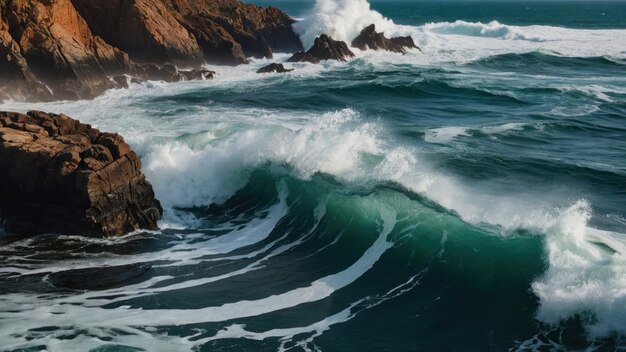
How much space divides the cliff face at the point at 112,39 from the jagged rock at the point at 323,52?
8.55ft

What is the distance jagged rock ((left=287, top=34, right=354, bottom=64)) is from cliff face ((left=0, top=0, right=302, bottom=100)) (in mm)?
2606

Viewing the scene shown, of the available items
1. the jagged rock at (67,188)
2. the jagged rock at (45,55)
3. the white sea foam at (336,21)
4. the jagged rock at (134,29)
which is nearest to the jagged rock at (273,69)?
the jagged rock at (134,29)

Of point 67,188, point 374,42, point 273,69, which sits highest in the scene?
point 374,42

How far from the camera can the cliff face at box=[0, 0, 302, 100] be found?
1107 inches

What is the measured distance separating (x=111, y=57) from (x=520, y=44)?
3636 cm

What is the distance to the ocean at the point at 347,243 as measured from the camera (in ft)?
33.6

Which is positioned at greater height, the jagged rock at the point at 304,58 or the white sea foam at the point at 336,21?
the white sea foam at the point at 336,21

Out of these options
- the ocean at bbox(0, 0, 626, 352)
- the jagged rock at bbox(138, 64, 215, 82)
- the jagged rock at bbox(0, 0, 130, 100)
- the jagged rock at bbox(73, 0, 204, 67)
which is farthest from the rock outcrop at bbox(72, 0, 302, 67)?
the ocean at bbox(0, 0, 626, 352)

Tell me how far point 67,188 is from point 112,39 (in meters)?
22.2

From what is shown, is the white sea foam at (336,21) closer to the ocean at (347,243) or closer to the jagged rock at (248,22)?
the jagged rock at (248,22)

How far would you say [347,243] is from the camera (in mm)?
14023

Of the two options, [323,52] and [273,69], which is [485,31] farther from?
[273,69]

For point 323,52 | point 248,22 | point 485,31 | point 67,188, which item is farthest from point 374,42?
point 67,188

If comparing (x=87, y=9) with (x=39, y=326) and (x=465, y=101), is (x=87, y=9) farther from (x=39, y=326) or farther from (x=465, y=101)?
(x=39, y=326)
